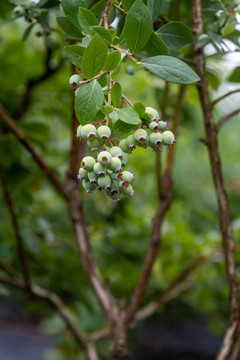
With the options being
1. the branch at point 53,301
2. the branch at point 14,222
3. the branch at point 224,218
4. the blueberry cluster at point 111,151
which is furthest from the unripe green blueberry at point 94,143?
the branch at point 53,301

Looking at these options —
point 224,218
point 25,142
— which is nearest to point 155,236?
point 224,218

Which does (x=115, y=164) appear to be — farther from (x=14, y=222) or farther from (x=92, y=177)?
(x=14, y=222)

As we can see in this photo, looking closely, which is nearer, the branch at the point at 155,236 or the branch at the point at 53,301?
the branch at the point at 155,236

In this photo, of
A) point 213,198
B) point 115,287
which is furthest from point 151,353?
point 213,198

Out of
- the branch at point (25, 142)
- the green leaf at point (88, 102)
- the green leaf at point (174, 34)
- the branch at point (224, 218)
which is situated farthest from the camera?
the branch at point (25, 142)

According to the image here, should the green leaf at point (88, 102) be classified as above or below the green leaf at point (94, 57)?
below

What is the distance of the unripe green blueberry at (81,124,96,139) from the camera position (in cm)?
36

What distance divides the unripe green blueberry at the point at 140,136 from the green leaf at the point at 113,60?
0.21ft

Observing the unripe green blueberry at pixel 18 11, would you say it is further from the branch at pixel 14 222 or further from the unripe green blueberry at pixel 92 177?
the branch at pixel 14 222

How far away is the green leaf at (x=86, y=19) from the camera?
0.39 metres

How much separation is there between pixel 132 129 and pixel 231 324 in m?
0.45

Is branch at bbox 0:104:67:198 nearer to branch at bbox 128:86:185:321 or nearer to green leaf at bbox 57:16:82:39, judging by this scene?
branch at bbox 128:86:185:321

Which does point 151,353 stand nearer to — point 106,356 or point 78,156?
point 106,356

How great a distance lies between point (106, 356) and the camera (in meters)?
1.48
